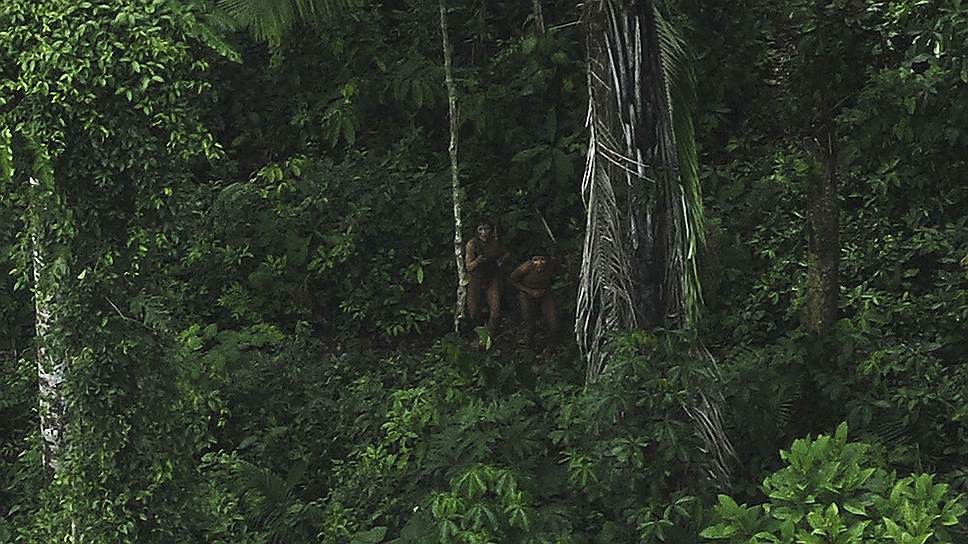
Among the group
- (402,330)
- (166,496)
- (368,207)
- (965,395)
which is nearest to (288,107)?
(368,207)

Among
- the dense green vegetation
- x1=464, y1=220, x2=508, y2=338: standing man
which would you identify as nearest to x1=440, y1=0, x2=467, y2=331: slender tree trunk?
x1=464, y1=220, x2=508, y2=338: standing man

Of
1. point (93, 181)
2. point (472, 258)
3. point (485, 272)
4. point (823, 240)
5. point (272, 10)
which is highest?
point (272, 10)

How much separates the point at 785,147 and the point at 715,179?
790 millimetres

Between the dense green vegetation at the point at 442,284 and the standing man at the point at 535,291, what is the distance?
0.66ft

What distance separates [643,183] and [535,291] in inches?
113

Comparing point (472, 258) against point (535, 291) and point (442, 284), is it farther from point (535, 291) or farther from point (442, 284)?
point (442, 284)

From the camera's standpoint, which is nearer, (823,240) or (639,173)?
(639,173)

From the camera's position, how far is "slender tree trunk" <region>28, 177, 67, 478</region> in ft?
17.4

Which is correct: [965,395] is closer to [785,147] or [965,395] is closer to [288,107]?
[785,147]

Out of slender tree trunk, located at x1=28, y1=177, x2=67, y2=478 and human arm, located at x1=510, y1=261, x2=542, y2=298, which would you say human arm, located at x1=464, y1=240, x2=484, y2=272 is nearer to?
human arm, located at x1=510, y1=261, x2=542, y2=298

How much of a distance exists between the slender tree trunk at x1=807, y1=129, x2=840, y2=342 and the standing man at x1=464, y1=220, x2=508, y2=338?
8.37 feet

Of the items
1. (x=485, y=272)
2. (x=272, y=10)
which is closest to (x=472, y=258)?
(x=485, y=272)

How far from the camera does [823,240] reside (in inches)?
261

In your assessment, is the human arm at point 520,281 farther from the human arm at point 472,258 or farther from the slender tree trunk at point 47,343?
the slender tree trunk at point 47,343
